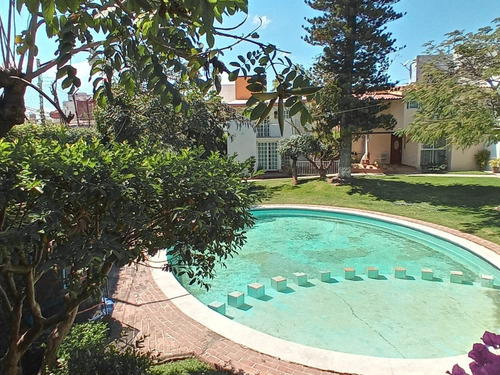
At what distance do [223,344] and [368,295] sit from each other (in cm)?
470

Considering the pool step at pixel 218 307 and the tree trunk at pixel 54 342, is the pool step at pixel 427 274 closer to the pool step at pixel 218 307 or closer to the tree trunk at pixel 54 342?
the pool step at pixel 218 307

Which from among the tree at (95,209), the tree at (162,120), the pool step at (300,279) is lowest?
the pool step at (300,279)

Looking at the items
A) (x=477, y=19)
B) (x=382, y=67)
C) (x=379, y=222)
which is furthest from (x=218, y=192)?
(x=382, y=67)

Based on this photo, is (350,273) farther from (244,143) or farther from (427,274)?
(244,143)

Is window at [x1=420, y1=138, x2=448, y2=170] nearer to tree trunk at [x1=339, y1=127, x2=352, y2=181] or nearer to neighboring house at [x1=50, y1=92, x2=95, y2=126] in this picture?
tree trunk at [x1=339, y1=127, x2=352, y2=181]

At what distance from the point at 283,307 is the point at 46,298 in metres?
5.07

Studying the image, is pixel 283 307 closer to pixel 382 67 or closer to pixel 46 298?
pixel 46 298

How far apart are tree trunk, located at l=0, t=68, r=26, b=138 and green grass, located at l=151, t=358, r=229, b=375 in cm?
332

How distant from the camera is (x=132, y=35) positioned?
2348 mm

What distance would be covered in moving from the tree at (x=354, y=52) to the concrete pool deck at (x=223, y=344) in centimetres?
1684

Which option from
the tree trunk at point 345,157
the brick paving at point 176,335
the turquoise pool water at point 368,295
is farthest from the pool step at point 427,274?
the tree trunk at point 345,157

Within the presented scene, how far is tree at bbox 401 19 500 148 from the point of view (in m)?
14.8

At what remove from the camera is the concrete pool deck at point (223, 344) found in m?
4.92

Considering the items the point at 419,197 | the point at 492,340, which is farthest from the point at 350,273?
the point at 419,197
